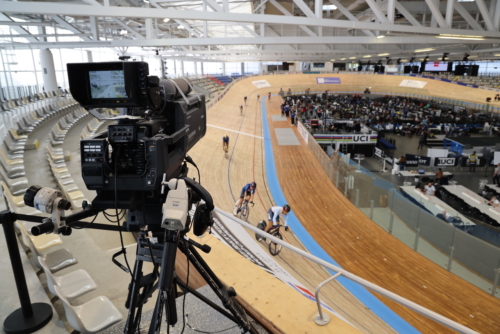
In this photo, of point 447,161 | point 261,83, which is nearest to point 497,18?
point 447,161

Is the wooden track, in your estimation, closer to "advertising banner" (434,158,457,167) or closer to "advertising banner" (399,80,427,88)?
"advertising banner" (434,158,457,167)

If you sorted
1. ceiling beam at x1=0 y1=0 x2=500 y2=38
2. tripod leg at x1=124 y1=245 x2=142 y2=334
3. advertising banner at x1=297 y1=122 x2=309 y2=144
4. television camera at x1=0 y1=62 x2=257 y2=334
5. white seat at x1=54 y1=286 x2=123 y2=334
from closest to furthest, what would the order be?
television camera at x1=0 y1=62 x2=257 y2=334 → tripod leg at x1=124 y1=245 x2=142 y2=334 → white seat at x1=54 y1=286 x2=123 y2=334 → ceiling beam at x1=0 y1=0 x2=500 y2=38 → advertising banner at x1=297 y1=122 x2=309 y2=144

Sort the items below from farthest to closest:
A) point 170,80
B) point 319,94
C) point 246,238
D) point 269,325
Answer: point 319,94, point 246,238, point 269,325, point 170,80

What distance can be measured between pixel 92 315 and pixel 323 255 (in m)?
6.12

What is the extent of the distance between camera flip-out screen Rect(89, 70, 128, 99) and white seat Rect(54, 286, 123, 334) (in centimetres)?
124

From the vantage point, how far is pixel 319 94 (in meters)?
37.7

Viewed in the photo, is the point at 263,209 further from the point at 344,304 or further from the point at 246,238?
the point at 344,304

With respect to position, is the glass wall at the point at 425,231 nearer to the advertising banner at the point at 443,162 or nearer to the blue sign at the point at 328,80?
the advertising banner at the point at 443,162

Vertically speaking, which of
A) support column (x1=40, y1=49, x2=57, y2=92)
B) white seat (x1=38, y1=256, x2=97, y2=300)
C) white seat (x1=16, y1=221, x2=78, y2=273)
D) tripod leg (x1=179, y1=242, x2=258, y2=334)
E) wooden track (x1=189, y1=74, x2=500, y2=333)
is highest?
support column (x1=40, y1=49, x2=57, y2=92)

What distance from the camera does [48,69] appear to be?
17.3 metres

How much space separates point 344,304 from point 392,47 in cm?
2532

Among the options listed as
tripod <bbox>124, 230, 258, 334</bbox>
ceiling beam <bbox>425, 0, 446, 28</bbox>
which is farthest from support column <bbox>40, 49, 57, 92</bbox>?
tripod <bbox>124, 230, 258, 334</bbox>

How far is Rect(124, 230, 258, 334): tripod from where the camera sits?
4.12 ft

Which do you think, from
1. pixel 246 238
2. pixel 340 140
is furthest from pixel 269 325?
pixel 340 140
